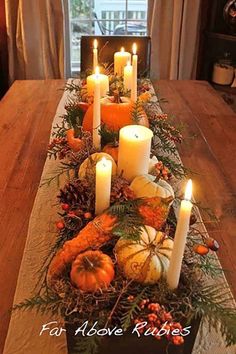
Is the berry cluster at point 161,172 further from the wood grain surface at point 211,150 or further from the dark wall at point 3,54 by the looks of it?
the dark wall at point 3,54

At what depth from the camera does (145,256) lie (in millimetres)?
613

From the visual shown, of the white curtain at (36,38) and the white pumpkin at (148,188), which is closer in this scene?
the white pumpkin at (148,188)

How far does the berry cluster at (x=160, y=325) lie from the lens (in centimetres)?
53

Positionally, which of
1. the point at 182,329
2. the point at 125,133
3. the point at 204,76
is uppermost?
the point at 125,133

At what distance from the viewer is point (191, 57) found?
311 cm

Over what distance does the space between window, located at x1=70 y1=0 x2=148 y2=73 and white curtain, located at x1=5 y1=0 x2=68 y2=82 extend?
221 mm

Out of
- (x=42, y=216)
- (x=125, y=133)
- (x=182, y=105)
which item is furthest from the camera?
(x=182, y=105)

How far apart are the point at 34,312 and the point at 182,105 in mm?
1284

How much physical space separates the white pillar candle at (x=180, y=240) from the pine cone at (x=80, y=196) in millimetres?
237

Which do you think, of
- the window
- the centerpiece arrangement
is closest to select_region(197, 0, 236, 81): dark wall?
the window

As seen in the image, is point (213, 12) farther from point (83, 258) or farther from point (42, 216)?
point (83, 258)

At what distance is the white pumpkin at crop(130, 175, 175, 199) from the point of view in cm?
74

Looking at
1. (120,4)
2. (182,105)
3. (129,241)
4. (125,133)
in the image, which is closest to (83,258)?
(129,241)

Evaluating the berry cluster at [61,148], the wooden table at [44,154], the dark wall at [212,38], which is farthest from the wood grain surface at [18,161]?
the dark wall at [212,38]
